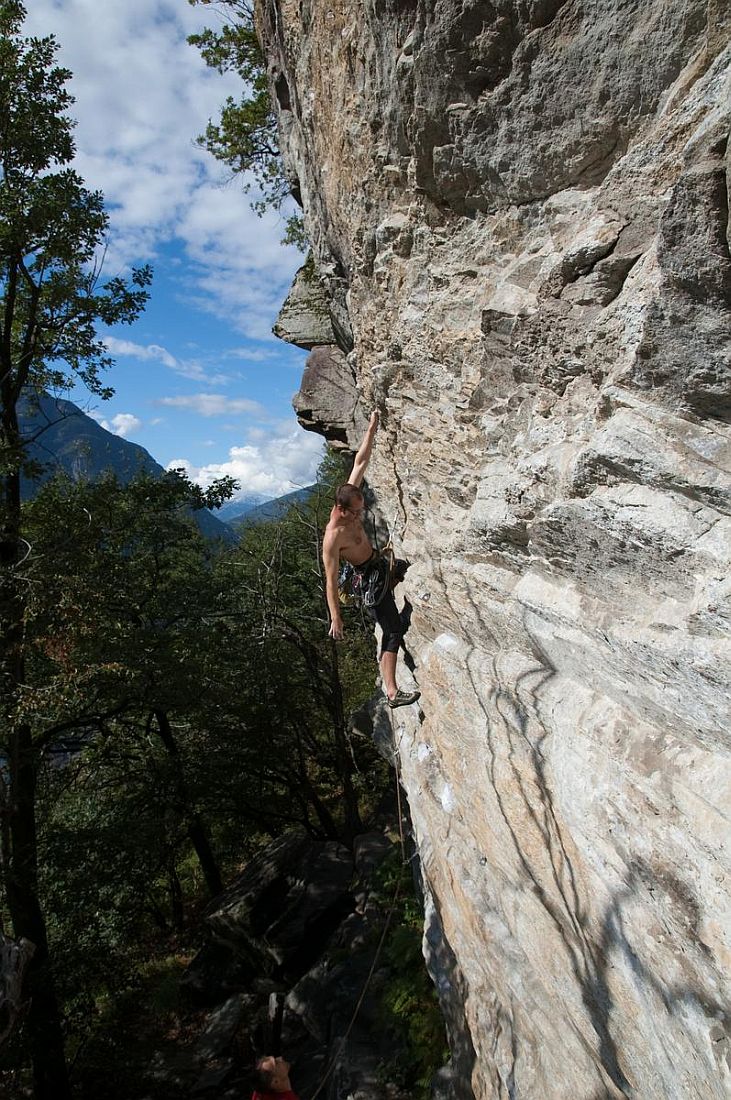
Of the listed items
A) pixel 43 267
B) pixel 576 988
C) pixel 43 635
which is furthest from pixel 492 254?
pixel 43 267

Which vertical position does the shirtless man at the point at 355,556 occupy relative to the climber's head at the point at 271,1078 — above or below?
above

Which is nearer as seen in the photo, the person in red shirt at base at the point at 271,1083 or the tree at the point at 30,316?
the person in red shirt at base at the point at 271,1083

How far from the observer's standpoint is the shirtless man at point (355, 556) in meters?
5.45

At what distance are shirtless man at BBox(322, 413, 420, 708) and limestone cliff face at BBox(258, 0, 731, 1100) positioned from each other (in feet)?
1.24

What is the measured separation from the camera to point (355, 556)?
584 cm

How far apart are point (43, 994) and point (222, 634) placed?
6814 millimetres

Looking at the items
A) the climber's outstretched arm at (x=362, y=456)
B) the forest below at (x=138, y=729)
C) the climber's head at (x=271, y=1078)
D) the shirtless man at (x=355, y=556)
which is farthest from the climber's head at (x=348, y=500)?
the forest below at (x=138, y=729)

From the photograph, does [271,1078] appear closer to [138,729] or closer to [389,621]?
[389,621]

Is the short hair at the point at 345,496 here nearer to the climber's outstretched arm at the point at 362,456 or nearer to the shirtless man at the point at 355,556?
the shirtless man at the point at 355,556

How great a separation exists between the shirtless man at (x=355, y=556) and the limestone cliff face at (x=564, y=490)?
1.24 ft

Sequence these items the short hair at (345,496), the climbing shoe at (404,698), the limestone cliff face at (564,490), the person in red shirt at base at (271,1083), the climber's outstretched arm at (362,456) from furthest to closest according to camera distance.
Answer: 1. the climber's outstretched arm at (362,456)
2. the climbing shoe at (404,698)
3. the short hair at (345,496)
4. the person in red shirt at base at (271,1083)
5. the limestone cliff face at (564,490)

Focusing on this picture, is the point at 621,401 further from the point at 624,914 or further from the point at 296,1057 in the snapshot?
the point at 296,1057

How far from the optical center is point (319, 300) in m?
12.1

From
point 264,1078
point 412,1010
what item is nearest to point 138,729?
point 412,1010
